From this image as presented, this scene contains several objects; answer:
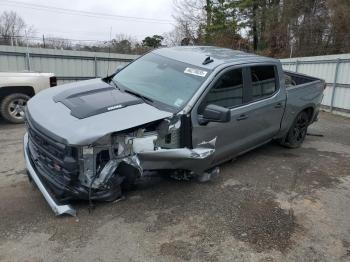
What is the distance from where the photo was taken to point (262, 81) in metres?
5.26

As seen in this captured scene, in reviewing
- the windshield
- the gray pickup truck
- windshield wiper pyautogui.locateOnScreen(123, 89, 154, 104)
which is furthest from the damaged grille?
the windshield

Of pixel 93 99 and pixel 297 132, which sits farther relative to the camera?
pixel 297 132

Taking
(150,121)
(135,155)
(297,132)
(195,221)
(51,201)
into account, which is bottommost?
(195,221)

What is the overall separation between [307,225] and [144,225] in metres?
1.85

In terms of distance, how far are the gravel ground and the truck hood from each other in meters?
0.94

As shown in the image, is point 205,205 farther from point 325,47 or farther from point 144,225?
point 325,47

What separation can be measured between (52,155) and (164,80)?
5.89 feet

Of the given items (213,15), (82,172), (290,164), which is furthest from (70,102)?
(213,15)

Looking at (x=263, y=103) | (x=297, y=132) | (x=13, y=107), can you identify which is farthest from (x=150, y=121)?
(x=13, y=107)

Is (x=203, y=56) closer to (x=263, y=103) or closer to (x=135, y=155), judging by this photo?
(x=263, y=103)

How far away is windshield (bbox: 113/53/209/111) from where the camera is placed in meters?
4.18

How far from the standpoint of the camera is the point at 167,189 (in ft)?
14.5

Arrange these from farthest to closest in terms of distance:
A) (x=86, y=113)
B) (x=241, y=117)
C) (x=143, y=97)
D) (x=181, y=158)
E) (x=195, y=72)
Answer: (x=241, y=117) → (x=195, y=72) → (x=143, y=97) → (x=181, y=158) → (x=86, y=113)

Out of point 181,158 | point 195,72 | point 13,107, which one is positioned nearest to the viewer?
point 181,158
